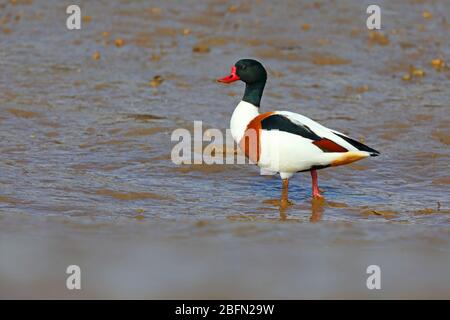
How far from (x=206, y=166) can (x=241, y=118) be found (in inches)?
44.1

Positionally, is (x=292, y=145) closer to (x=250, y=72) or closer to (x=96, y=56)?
(x=250, y=72)

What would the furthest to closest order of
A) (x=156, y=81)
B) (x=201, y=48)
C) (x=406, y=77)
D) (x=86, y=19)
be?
1. (x=86, y=19)
2. (x=201, y=48)
3. (x=406, y=77)
4. (x=156, y=81)

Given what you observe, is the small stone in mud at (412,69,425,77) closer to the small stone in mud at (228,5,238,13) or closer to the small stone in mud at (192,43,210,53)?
the small stone in mud at (192,43,210,53)

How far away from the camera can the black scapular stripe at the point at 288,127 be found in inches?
323

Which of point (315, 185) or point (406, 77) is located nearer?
point (315, 185)

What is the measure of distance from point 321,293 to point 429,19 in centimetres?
947

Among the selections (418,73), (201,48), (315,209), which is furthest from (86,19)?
(315,209)

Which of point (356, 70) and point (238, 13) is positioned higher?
point (238, 13)

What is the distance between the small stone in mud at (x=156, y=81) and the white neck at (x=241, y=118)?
3.79 metres

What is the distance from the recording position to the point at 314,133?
823 centimetres

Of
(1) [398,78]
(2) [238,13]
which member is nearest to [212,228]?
(1) [398,78]

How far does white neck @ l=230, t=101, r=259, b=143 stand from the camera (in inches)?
336
